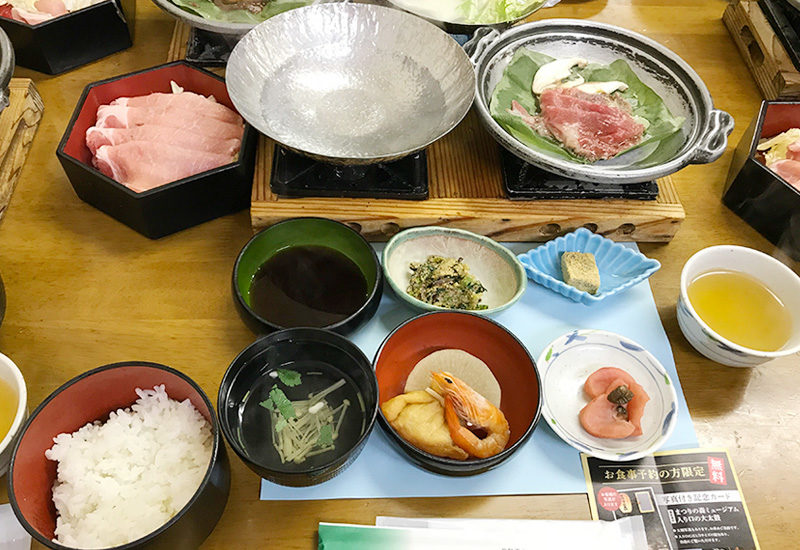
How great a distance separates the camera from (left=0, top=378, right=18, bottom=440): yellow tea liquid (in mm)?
1419

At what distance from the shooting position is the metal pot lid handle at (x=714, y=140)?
5.97 ft

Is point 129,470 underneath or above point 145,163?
underneath

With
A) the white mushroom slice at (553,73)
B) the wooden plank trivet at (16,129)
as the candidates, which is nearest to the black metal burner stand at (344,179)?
the white mushroom slice at (553,73)

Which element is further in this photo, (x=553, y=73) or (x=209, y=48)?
(x=209, y=48)

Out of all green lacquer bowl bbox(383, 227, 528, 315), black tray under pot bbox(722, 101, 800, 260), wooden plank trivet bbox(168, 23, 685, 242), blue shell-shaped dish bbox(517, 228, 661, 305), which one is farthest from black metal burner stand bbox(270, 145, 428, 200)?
black tray under pot bbox(722, 101, 800, 260)

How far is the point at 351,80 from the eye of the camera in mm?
1975

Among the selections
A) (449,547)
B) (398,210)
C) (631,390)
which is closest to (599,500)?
(631,390)

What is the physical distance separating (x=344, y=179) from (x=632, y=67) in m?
1.02

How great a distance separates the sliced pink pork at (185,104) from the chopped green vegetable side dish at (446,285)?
2.41ft

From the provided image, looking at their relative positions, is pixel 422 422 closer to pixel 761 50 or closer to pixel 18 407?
pixel 18 407

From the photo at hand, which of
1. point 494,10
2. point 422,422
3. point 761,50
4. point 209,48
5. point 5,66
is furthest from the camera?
point 761,50

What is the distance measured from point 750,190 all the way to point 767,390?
62cm

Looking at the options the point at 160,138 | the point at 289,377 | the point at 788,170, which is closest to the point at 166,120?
the point at 160,138

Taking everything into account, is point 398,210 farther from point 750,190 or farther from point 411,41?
point 750,190
